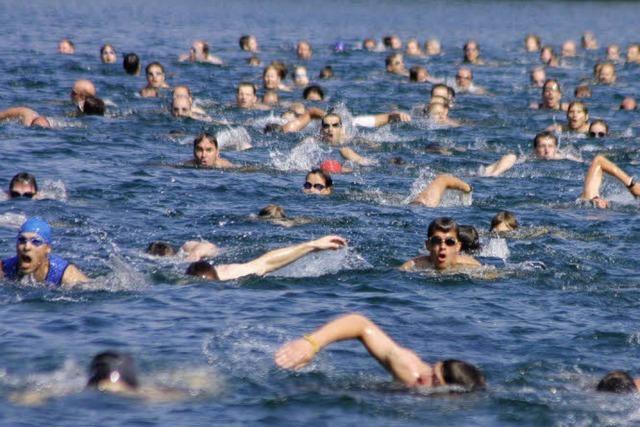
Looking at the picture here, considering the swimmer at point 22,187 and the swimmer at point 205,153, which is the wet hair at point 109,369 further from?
the swimmer at point 205,153

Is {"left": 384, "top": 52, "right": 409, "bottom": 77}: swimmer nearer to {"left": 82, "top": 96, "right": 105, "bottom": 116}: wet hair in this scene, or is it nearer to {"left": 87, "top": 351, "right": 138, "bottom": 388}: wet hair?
{"left": 82, "top": 96, "right": 105, "bottom": 116}: wet hair

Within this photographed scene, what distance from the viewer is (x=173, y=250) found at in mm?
15812

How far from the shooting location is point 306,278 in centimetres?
1501

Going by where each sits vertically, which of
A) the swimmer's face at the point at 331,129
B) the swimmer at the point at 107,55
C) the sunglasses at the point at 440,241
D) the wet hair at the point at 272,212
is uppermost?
the swimmer at the point at 107,55

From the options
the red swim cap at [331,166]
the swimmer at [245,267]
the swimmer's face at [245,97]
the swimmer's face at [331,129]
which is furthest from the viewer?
the swimmer's face at [245,97]

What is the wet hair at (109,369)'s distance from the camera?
35.9 feet

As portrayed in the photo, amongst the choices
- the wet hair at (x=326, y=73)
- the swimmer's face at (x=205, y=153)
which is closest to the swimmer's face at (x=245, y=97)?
the swimmer's face at (x=205, y=153)

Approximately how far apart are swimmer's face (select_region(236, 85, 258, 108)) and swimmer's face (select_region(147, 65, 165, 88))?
249cm

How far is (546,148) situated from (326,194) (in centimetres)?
518

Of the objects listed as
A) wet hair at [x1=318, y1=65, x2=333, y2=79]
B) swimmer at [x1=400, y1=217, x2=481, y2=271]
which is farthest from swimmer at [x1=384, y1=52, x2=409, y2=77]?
swimmer at [x1=400, y1=217, x2=481, y2=271]

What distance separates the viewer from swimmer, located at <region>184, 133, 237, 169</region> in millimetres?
21500

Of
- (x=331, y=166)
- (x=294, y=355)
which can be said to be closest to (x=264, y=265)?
(x=294, y=355)

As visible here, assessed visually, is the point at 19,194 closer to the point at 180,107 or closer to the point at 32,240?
the point at 32,240

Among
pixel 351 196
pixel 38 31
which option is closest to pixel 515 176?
pixel 351 196
